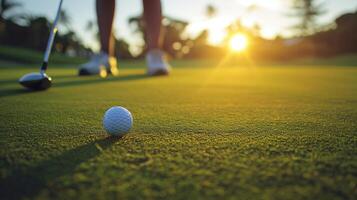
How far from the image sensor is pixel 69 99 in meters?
2.70

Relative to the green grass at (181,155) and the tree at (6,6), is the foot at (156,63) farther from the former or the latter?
the tree at (6,6)

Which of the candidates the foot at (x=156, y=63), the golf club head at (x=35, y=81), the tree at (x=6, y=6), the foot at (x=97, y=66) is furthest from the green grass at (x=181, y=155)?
the tree at (x=6, y=6)

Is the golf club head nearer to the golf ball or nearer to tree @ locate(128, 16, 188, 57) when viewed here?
the golf ball

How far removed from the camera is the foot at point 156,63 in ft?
17.8

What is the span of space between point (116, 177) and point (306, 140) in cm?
91

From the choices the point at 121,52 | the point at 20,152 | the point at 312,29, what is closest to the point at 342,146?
the point at 20,152

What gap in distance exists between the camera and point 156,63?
563cm

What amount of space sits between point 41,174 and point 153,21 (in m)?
4.53

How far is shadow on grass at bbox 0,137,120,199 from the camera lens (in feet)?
3.03

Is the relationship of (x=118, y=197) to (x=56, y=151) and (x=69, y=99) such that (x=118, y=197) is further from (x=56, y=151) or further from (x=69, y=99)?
(x=69, y=99)

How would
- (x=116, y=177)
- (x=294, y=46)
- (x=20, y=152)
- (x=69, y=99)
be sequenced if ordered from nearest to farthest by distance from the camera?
(x=116, y=177) < (x=20, y=152) < (x=69, y=99) < (x=294, y=46)

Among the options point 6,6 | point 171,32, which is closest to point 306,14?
point 171,32

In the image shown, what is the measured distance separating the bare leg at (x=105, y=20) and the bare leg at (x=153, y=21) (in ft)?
1.88

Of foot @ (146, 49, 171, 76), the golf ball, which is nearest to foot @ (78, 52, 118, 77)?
foot @ (146, 49, 171, 76)
